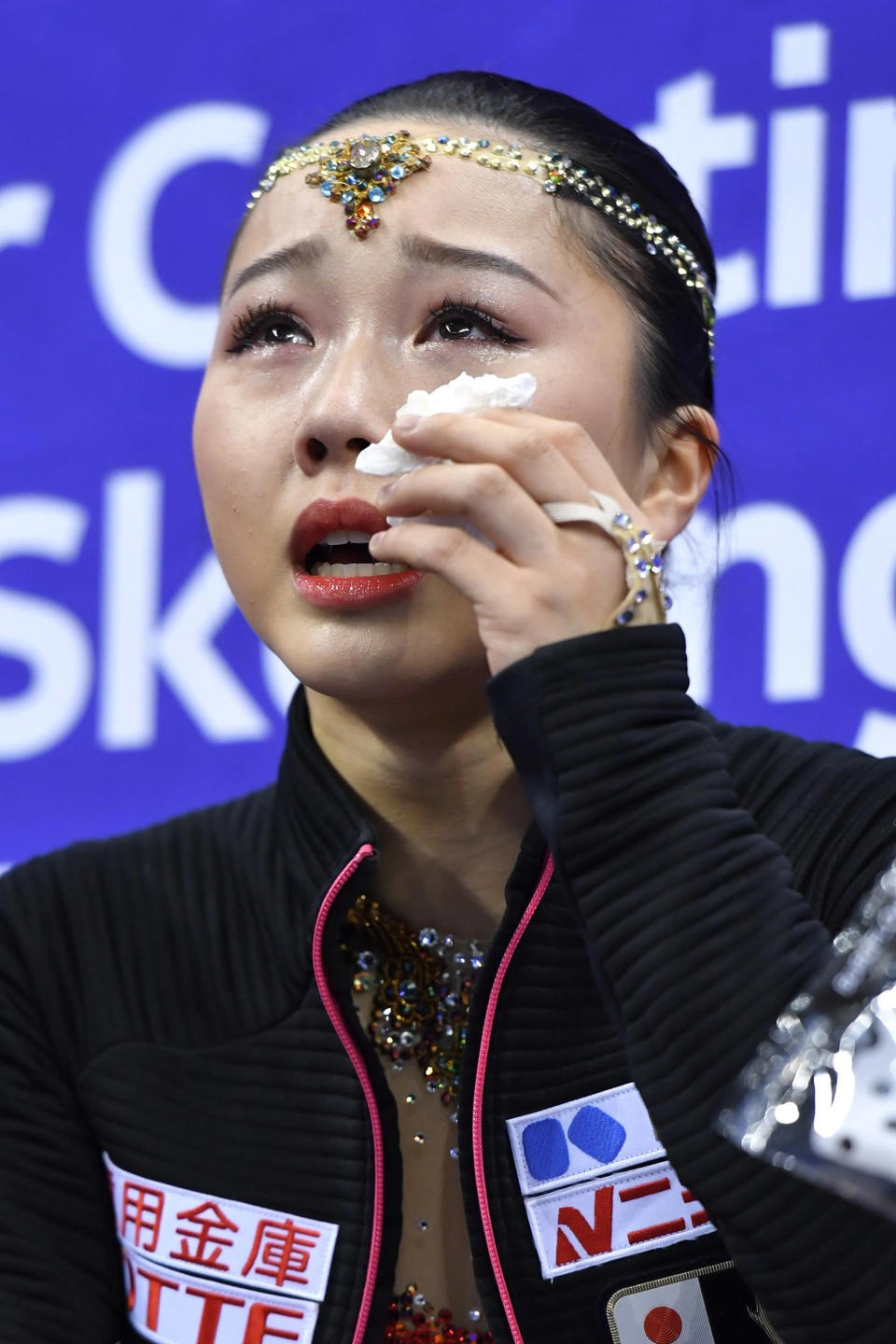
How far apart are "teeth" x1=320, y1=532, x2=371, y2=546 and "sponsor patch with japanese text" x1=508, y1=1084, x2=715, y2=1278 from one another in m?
0.36

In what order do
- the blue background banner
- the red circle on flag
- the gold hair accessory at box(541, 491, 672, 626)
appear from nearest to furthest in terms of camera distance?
the gold hair accessory at box(541, 491, 672, 626), the red circle on flag, the blue background banner

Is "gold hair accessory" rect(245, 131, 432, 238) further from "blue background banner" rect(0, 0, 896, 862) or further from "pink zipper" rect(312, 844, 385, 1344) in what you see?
"pink zipper" rect(312, 844, 385, 1344)

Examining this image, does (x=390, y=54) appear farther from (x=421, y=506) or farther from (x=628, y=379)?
(x=421, y=506)

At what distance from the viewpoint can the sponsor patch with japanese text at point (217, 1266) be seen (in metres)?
1.00

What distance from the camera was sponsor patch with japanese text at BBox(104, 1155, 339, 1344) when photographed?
3.28ft

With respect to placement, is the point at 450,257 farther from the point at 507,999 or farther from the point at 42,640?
the point at 42,640

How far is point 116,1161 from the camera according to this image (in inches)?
42.0

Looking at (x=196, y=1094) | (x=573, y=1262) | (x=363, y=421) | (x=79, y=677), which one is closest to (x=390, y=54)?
(x=79, y=677)

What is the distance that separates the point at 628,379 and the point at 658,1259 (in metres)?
0.55

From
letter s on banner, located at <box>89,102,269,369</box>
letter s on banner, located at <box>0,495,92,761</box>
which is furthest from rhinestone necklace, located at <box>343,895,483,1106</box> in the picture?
letter s on banner, located at <box>89,102,269,369</box>

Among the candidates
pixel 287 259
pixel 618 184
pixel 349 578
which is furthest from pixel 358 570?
pixel 618 184

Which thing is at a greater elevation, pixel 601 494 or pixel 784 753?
pixel 601 494

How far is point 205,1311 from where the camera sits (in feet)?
3.37

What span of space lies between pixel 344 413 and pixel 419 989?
0.39 m
